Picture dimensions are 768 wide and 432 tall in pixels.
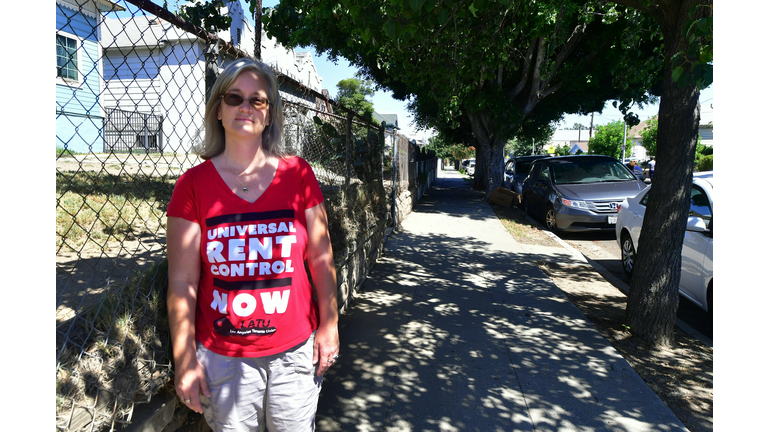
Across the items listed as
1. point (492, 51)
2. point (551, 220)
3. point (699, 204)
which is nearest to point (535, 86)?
point (551, 220)

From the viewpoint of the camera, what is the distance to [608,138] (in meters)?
45.4

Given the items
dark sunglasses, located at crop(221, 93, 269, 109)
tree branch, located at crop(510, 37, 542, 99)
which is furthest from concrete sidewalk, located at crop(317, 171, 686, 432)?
tree branch, located at crop(510, 37, 542, 99)

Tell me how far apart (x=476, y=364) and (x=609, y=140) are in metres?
47.1

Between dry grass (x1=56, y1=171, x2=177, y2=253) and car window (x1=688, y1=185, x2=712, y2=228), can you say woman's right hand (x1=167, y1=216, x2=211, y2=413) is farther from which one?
car window (x1=688, y1=185, x2=712, y2=228)

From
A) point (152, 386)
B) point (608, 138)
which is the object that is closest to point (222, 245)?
point (152, 386)

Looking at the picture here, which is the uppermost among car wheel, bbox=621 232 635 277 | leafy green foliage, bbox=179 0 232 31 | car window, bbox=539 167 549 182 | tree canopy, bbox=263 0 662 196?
tree canopy, bbox=263 0 662 196

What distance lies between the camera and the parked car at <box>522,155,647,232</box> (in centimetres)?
998

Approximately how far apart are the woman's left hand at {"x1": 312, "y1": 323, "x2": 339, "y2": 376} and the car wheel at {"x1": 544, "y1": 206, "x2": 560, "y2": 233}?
30.9 feet

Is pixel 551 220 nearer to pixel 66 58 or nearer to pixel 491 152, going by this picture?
pixel 491 152

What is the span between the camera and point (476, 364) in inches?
154

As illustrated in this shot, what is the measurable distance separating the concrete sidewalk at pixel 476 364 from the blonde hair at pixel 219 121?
78.5 inches

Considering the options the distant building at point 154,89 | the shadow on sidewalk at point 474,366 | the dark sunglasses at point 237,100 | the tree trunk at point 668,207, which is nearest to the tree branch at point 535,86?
the shadow on sidewalk at point 474,366

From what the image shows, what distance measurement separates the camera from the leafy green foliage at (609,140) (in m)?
44.4

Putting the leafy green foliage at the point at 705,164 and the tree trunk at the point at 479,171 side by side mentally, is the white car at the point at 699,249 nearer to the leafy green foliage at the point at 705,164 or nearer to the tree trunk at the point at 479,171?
the tree trunk at the point at 479,171
